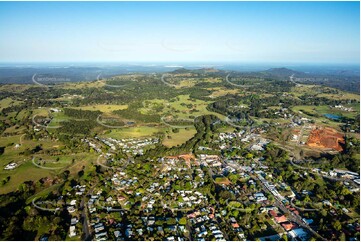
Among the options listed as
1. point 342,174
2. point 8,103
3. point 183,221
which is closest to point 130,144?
point 183,221

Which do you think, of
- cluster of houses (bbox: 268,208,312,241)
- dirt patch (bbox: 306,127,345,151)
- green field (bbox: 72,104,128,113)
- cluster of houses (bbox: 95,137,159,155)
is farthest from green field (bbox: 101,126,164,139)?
cluster of houses (bbox: 268,208,312,241)

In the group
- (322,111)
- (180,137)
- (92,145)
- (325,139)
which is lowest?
(325,139)

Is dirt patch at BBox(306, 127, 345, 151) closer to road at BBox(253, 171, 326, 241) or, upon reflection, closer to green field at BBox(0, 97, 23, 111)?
road at BBox(253, 171, 326, 241)

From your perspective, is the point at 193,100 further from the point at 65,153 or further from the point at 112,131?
the point at 65,153

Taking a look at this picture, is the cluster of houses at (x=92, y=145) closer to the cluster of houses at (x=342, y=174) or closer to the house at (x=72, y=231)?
the house at (x=72, y=231)

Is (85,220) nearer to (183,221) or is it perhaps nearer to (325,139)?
(183,221)

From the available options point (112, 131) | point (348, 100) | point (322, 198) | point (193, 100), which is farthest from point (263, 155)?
point (348, 100)
